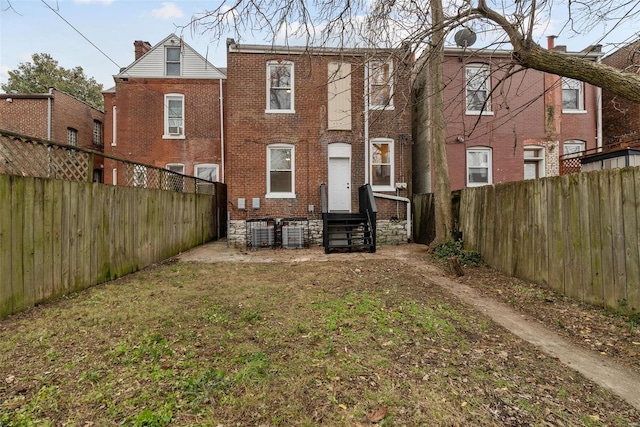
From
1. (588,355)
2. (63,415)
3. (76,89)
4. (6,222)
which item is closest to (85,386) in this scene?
(63,415)

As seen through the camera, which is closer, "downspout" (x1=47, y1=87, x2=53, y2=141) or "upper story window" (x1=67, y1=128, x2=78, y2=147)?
"downspout" (x1=47, y1=87, x2=53, y2=141)

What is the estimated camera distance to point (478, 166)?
11.1m

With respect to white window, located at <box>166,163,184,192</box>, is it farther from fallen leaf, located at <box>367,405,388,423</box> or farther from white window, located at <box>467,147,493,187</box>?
white window, located at <box>467,147,493,187</box>

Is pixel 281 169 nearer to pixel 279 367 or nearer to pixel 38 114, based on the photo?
pixel 279 367

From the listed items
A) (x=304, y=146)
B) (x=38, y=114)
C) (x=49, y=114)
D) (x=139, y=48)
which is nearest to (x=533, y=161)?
(x=304, y=146)

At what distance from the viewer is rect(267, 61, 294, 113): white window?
33.8 ft

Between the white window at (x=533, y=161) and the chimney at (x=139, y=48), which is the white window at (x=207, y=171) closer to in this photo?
the chimney at (x=139, y=48)

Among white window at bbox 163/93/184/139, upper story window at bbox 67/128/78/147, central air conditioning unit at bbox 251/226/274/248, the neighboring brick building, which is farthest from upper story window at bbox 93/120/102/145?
the neighboring brick building

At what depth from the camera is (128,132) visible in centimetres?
1389

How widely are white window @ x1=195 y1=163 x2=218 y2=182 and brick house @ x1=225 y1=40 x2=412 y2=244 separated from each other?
427cm

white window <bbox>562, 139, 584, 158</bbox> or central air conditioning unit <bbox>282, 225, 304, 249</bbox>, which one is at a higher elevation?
white window <bbox>562, 139, 584, 158</bbox>

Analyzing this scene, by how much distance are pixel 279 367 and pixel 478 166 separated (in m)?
10.8

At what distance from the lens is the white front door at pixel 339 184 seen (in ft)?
34.5

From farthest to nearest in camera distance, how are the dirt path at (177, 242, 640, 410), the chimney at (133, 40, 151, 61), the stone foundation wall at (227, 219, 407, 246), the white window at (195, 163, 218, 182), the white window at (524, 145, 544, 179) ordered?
the chimney at (133, 40, 151, 61)
the white window at (195, 163, 218, 182)
the white window at (524, 145, 544, 179)
the stone foundation wall at (227, 219, 407, 246)
the dirt path at (177, 242, 640, 410)
